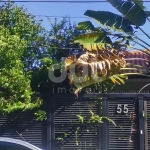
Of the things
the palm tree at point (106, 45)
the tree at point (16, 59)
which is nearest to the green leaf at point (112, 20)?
the palm tree at point (106, 45)

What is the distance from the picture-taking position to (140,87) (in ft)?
50.0

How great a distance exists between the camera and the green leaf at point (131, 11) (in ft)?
39.4

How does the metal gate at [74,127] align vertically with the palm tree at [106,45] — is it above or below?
below

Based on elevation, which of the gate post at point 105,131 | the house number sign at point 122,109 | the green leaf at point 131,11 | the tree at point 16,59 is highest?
the green leaf at point 131,11

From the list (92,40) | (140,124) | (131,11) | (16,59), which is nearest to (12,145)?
(16,59)

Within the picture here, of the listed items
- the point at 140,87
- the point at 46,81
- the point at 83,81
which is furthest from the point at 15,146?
the point at 140,87

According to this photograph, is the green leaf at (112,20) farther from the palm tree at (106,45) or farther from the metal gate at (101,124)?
the metal gate at (101,124)

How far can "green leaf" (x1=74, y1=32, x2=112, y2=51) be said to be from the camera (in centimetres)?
1153

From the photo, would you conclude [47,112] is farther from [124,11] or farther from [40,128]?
[124,11]

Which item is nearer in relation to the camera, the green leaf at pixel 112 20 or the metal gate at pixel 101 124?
the metal gate at pixel 101 124

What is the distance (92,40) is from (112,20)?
0.92 m

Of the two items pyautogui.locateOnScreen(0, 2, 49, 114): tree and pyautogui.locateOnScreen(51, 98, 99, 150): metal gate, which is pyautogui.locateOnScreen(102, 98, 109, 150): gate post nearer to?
pyautogui.locateOnScreen(51, 98, 99, 150): metal gate

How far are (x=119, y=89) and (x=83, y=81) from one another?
252cm

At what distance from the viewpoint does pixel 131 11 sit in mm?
12023
